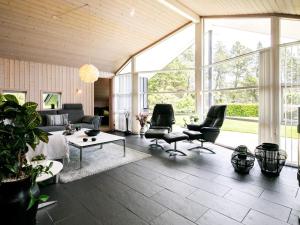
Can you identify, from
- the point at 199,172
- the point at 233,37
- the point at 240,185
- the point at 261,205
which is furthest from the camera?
the point at 233,37

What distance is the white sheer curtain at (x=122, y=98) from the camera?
662cm

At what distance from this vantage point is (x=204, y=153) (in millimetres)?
3877

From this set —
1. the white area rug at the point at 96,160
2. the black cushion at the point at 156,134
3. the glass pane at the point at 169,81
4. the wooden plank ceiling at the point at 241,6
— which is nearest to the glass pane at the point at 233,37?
the wooden plank ceiling at the point at 241,6

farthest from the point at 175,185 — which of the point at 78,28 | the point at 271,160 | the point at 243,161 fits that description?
the point at 78,28

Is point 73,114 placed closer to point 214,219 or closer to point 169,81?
point 169,81

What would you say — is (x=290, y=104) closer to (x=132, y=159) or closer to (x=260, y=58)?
(x=260, y=58)

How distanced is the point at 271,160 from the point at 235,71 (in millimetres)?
2544

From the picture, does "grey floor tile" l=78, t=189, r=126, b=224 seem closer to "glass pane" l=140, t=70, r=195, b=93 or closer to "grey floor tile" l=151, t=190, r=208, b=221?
"grey floor tile" l=151, t=190, r=208, b=221

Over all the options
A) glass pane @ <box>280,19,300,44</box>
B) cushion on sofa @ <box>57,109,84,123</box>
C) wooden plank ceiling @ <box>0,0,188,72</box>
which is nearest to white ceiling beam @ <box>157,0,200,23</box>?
wooden plank ceiling @ <box>0,0,188,72</box>

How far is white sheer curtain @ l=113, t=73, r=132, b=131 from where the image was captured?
662 cm

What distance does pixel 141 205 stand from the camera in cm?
198

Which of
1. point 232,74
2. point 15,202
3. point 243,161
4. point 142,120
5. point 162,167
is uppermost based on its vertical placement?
point 232,74

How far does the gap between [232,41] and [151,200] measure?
444 cm

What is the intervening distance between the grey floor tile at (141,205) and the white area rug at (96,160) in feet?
3.05
